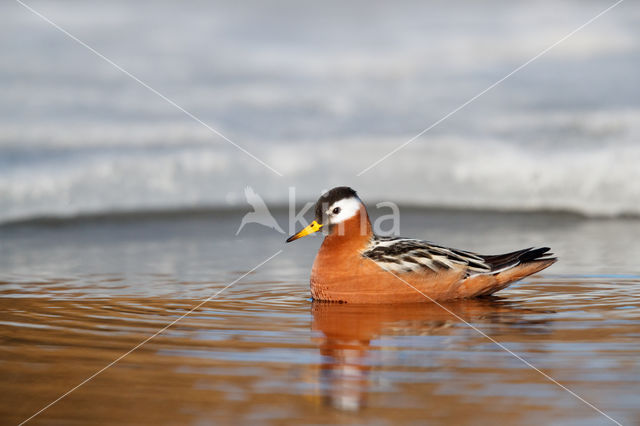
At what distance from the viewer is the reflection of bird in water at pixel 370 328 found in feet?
Result: 14.6

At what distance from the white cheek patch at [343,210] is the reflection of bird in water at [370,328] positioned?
0.93 meters

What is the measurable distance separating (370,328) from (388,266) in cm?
145

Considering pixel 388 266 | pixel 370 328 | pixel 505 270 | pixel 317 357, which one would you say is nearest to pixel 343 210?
pixel 388 266

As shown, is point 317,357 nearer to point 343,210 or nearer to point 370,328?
point 370,328

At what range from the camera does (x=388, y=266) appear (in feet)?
24.4

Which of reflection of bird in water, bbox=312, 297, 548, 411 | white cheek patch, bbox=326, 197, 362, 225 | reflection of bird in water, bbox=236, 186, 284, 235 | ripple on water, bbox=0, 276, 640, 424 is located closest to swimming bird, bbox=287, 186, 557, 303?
white cheek patch, bbox=326, 197, 362, 225

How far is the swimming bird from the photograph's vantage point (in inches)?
289

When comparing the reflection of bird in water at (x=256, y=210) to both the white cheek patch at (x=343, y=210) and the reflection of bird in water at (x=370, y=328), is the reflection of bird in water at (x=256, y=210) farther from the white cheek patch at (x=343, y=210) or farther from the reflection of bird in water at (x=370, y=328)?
the reflection of bird in water at (x=370, y=328)

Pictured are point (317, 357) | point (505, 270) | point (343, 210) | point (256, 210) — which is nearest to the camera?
point (317, 357)

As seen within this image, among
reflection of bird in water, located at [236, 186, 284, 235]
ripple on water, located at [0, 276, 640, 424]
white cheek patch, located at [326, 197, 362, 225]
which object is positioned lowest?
ripple on water, located at [0, 276, 640, 424]

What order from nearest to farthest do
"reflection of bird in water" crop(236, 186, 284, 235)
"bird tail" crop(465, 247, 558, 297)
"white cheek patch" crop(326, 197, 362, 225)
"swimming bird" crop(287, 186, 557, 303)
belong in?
"swimming bird" crop(287, 186, 557, 303)
"bird tail" crop(465, 247, 558, 297)
"white cheek patch" crop(326, 197, 362, 225)
"reflection of bird in water" crop(236, 186, 284, 235)

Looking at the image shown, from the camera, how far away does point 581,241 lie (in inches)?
417

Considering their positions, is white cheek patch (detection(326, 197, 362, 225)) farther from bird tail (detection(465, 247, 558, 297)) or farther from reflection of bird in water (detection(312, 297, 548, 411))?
bird tail (detection(465, 247, 558, 297))

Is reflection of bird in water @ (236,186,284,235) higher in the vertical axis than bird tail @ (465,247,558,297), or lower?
higher
